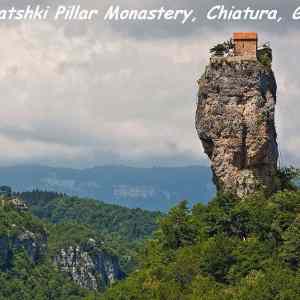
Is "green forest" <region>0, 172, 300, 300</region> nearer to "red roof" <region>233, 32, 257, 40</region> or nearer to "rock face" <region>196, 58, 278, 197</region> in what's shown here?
"rock face" <region>196, 58, 278, 197</region>

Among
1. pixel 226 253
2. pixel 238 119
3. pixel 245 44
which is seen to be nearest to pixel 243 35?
pixel 245 44

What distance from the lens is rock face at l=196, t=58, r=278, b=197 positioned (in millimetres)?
88312

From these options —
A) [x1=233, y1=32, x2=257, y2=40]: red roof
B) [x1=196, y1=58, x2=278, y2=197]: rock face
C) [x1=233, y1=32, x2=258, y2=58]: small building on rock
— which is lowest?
[x1=196, y1=58, x2=278, y2=197]: rock face

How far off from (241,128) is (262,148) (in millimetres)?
1887

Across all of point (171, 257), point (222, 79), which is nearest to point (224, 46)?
point (222, 79)

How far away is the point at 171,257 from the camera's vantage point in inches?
3691

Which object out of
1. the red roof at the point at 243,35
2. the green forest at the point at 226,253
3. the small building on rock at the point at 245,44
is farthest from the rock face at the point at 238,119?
the green forest at the point at 226,253

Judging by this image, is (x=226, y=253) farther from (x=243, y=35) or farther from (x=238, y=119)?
(x=243, y=35)

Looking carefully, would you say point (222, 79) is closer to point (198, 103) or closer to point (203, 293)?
point (198, 103)

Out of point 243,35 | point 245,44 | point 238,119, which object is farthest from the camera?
point 245,44

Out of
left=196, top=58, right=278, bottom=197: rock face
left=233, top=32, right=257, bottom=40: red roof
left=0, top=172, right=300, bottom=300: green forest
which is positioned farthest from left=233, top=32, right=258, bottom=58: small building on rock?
left=0, top=172, right=300, bottom=300: green forest

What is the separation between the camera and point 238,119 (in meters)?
88.4

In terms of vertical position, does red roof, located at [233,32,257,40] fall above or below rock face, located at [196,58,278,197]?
above

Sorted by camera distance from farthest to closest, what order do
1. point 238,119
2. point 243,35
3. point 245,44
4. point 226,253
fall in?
point 245,44 < point 243,35 < point 238,119 < point 226,253
